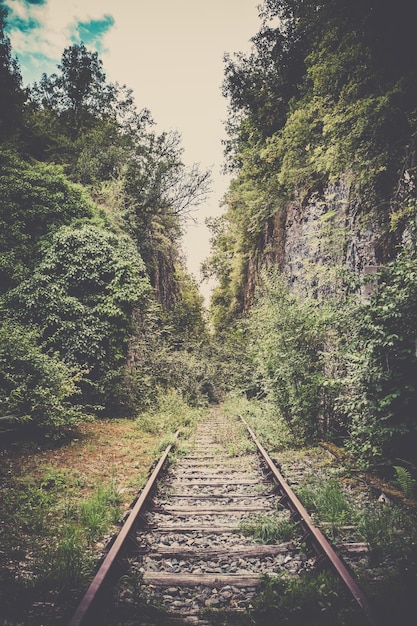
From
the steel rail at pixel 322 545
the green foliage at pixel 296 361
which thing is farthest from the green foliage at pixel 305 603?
the green foliage at pixel 296 361

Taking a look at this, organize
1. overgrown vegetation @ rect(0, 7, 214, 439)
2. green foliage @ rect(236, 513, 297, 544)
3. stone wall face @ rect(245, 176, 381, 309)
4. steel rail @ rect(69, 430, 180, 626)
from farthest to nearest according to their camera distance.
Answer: overgrown vegetation @ rect(0, 7, 214, 439) → stone wall face @ rect(245, 176, 381, 309) → green foliage @ rect(236, 513, 297, 544) → steel rail @ rect(69, 430, 180, 626)

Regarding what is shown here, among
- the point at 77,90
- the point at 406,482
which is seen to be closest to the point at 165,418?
the point at 406,482

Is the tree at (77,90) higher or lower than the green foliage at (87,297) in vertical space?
higher

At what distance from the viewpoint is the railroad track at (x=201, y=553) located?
245 centimetres

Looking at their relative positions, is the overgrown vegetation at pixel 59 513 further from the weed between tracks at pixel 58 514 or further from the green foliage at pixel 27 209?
the green foliage at pixel 27 209

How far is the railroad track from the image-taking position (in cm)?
245

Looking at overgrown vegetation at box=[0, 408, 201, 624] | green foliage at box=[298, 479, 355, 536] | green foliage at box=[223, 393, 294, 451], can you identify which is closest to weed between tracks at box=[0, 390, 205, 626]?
overgrown vegetation at box=[0, 408, 201, 624]

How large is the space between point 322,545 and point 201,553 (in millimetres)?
1158

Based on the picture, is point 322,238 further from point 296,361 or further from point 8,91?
point 8,91

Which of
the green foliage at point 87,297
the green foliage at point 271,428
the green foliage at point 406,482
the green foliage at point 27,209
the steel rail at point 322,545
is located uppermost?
the green foliage at point 27,209

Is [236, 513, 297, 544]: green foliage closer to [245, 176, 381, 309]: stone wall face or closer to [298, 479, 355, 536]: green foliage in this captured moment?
[298, 479, 355, 536]: green foliage

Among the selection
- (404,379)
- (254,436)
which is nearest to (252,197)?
(254,436)

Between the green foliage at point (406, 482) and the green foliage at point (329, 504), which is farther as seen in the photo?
the green foliage at point (406, 482)

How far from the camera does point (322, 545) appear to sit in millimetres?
3061
